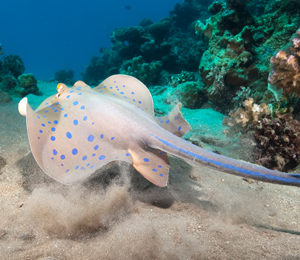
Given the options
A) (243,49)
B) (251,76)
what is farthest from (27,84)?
(251,76)

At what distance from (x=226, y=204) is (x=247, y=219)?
32 centimetres

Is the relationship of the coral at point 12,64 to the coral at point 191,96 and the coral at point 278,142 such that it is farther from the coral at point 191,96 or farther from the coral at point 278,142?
the coral at point 278,142

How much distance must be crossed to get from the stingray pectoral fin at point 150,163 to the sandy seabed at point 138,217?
564 mm

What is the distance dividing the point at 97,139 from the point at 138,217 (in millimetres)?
1136

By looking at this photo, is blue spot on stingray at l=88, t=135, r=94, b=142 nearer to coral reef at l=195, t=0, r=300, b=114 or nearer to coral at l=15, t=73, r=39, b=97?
coral reef at l=195, t=0, r=300, b=114

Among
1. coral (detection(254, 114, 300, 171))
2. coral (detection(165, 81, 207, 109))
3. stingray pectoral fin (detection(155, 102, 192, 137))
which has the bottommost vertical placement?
coral (detection(165, 81, 207, 109))

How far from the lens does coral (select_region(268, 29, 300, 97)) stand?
396 centimetres

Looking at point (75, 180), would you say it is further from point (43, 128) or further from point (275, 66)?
point (275, 66)

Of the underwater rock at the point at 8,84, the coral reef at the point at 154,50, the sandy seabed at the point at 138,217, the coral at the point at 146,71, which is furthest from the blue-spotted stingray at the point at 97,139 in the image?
the coral reef at the point at 154,50

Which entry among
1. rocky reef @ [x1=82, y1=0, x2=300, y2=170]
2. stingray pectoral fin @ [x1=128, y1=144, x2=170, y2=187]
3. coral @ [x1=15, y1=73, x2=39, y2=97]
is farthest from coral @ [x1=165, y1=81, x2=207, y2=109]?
coral @ [x1=15, y1=73, x2=39, y2=97]

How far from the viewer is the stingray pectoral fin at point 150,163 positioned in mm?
2354

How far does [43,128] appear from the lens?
7.95 feet

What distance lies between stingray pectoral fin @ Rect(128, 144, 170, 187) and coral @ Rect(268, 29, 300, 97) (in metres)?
3.47

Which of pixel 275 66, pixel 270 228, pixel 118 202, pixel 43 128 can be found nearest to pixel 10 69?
pixel 43 128
